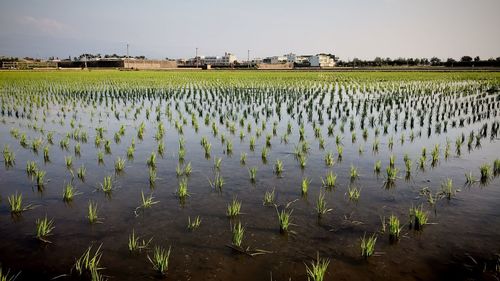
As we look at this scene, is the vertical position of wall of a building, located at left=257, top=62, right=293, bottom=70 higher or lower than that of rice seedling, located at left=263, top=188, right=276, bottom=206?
higher

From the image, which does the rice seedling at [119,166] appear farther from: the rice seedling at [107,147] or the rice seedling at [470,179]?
the rice seedling at [470,179]

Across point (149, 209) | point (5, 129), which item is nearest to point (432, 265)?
point (149, 209)

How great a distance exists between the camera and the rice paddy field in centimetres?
331

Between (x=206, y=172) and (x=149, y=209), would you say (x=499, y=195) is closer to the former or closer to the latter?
(x=206, y=172)

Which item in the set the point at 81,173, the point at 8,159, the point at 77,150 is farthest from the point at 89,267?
the point at 77,150

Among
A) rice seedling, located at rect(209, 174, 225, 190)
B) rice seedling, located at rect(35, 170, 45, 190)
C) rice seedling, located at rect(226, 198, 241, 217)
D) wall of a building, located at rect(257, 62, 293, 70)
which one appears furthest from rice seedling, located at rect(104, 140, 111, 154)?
wall of a building, located at rect(257, 62, 293, 70)

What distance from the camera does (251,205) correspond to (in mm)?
4645

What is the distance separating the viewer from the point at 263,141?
27.5ft

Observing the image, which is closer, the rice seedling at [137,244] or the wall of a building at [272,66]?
the rice seedling at [137,244]

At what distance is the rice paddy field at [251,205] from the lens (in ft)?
10.9

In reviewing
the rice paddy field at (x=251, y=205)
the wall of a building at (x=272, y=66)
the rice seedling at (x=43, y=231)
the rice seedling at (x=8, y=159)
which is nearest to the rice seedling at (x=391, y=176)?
the rice paddy field at (x=251, y=205)

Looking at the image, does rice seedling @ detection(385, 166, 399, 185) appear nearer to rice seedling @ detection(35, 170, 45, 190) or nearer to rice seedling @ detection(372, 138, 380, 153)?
rice seedling @ detection(372, 138, 380, 153)

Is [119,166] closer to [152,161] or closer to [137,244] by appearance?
[152,161]

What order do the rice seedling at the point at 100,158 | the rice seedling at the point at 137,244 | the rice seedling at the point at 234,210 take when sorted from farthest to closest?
the rice seedling at the point at 100,158 → the rice seedling at the point at 234,210 → the rice seedling at the point at 137,244
